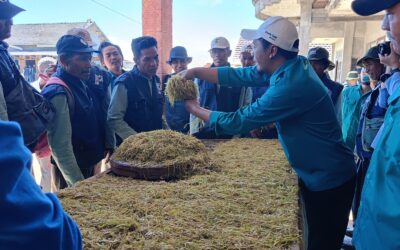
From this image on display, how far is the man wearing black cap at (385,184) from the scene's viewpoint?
140cm

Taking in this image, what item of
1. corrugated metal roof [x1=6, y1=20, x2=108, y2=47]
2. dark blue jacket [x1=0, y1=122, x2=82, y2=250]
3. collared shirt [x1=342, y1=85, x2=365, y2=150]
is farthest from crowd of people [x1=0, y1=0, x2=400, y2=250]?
corrugated metal roof [x1=6, y1=20, x2=108, y2=47]

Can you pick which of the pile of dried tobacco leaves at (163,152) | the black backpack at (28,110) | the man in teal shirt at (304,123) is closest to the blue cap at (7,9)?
the black backpack at (28,110)

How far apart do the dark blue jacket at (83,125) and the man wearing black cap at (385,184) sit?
2346mm

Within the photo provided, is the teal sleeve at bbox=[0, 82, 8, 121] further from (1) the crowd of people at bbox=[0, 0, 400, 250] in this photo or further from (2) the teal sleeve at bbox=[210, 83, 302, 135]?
(2) the teal sleeve at bbox=[210, 83, 302, 135]

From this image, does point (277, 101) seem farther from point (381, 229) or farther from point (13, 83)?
point (13, 83)

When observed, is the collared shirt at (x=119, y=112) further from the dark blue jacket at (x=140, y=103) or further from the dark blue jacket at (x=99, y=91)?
the dark blue jacket at (x=99, y=91)

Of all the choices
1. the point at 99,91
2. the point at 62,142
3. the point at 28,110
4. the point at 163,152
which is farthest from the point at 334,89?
the point at 28,110

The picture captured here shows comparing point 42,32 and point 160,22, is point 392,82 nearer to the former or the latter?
point 160,22

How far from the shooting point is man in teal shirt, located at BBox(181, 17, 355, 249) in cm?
249

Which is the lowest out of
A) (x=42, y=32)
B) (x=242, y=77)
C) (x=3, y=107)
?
(x=3, y=107)

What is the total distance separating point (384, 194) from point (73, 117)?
2.51 m

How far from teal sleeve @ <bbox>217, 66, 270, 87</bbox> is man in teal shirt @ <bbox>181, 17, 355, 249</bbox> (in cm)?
46

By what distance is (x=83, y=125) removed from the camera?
3.11 metres

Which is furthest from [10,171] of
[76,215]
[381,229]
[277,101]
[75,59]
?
[75,59]
